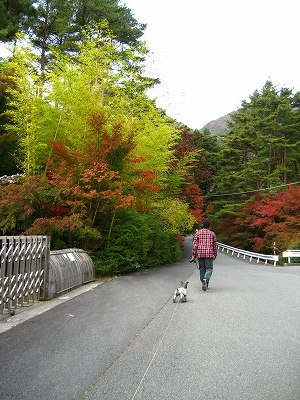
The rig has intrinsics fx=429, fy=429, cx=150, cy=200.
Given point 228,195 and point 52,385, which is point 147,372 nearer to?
point 52,385

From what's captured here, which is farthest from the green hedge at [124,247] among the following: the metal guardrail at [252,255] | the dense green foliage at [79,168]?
the metal guardrail at [252,255]

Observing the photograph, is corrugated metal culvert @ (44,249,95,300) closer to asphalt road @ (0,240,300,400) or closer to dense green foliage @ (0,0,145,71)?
asphalt road @ (0,240,300,400)

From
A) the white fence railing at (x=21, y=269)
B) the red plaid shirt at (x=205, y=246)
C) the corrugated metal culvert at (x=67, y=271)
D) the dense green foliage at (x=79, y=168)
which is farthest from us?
the dense green foliage at (x=79, y=168)

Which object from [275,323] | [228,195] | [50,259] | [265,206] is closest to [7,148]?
[50,259]

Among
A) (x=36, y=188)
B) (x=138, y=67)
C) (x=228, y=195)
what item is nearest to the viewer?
(x=36, y=188)

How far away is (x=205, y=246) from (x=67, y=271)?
3.10 metres

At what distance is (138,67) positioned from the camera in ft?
69.8

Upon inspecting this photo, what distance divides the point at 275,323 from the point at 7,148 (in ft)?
45.5

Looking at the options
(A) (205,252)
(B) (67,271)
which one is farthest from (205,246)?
(B) (67,271)

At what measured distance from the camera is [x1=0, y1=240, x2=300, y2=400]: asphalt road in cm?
364

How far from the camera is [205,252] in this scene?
9352 millimetres

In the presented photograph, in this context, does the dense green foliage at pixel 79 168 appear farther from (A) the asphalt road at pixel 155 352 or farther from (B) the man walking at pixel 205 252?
(A) the asphalt road at pixel 155 352

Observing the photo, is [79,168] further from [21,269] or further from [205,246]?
[21,269]

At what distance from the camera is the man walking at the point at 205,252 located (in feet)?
30.7
